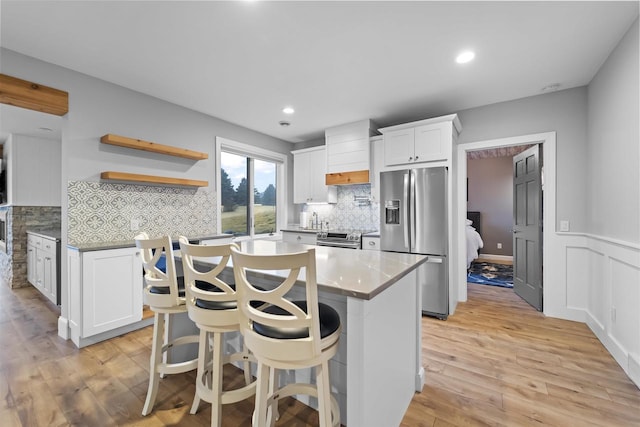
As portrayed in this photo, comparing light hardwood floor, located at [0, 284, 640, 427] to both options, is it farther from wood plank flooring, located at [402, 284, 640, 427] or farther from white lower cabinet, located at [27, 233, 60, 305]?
white lower cabinet, located at [27, 233, 60, 305]

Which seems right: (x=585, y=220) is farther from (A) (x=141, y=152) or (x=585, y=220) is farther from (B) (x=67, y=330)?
(B) (x=67, y=330)

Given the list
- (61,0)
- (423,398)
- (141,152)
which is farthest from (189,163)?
(423,398)

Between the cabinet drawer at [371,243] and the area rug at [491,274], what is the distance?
2.32 metres

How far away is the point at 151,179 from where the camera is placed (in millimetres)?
3104

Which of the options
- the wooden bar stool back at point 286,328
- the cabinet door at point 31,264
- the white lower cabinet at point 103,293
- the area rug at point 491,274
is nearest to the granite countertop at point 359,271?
the wooden bar stool back at point 286,328

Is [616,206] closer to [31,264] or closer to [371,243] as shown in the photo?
[371,243]

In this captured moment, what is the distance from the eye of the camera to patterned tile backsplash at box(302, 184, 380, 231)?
4.34m

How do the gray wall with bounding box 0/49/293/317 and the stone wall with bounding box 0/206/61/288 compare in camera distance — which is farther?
the stone wall with bounding box 0/206/61/288

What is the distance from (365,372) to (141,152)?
3.31 meters

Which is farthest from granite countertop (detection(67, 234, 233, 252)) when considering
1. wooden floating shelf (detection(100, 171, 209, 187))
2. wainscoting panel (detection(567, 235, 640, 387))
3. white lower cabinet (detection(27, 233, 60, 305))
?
wainscoting panel (detection(567, 235, 640, 387))

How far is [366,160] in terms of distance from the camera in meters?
4.02

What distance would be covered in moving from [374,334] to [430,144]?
2.77 metres

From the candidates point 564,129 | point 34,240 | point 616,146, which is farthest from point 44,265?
point 564,129

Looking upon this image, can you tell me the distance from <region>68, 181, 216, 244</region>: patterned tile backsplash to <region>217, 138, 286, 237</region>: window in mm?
352
